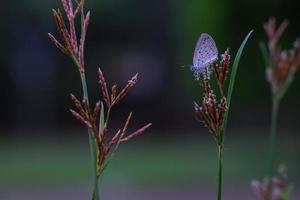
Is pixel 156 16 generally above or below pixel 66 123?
above

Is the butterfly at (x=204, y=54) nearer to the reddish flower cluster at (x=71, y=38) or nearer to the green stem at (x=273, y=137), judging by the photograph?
the reddish flower cluster at (x=71, y=38)

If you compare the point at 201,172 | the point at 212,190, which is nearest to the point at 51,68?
the point at 201,172

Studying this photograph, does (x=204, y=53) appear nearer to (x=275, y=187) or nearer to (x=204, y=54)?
(x=204, y=54)

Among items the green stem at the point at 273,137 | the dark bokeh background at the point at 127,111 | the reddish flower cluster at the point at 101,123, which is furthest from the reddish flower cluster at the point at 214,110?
the dark bokeh background at the point at 127,111

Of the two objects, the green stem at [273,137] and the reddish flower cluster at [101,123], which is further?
the reddish flower cluster at [101,123]

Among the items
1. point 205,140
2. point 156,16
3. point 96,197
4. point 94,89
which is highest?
point 96,197

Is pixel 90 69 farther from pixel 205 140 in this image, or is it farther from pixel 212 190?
pixel 212 190

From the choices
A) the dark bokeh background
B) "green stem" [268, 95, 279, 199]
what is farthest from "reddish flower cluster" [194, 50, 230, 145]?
the dark bokeh background

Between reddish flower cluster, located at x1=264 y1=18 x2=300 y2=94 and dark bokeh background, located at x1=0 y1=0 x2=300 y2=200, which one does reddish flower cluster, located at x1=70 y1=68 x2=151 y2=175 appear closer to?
reddish flower cluster, located at x1=264 y1=18 x2=300 y2=94
